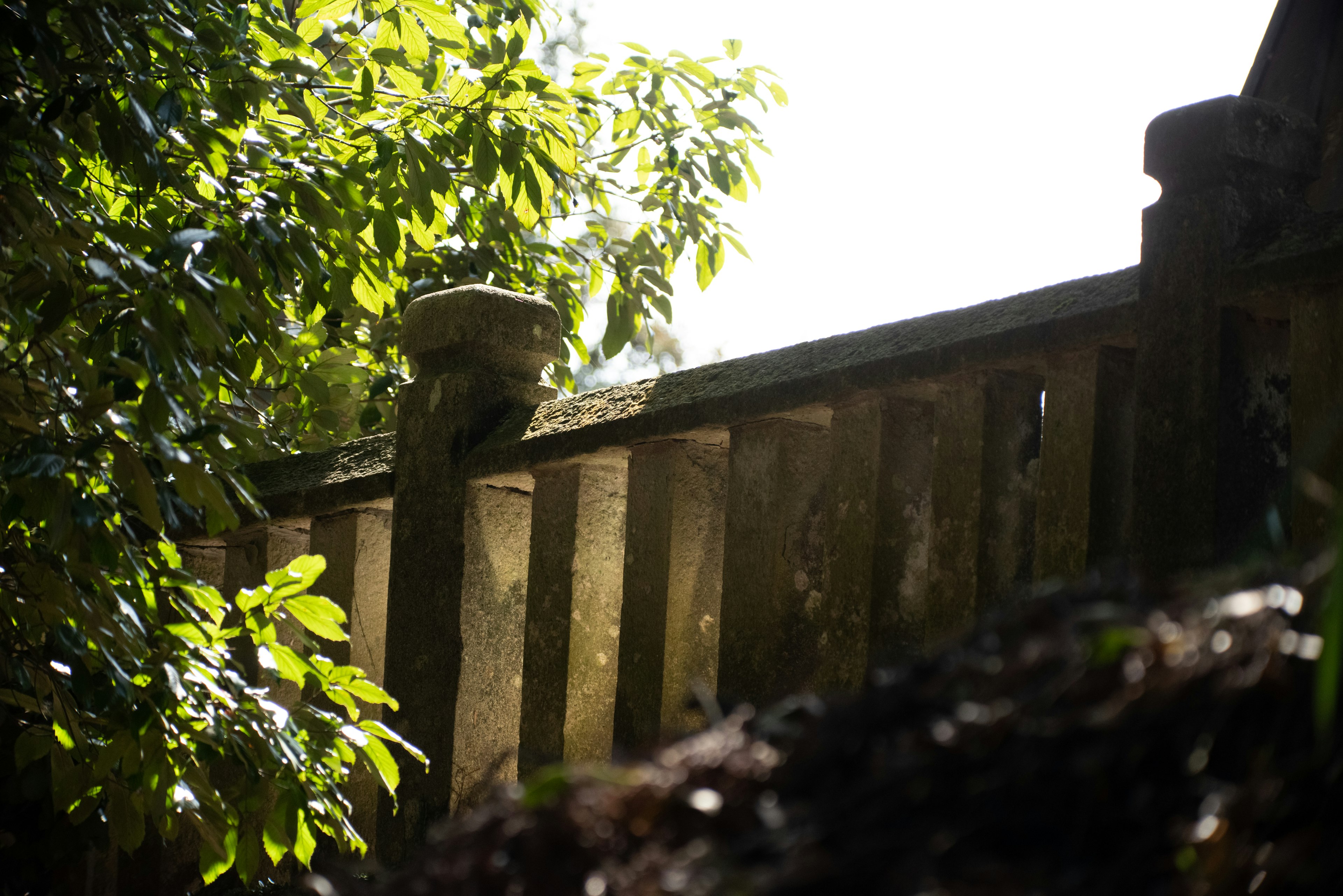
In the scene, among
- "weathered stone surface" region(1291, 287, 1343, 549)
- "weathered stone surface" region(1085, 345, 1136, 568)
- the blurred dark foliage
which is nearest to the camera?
the blurred dark foliage

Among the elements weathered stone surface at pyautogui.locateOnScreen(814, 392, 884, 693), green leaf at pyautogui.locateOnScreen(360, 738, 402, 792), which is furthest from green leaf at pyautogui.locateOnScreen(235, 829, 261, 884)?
weathered stone surface at pyautogui.locateOnScreen(814, 392, 884, 693)

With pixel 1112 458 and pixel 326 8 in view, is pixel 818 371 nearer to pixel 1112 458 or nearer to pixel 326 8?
pixel 1112 458

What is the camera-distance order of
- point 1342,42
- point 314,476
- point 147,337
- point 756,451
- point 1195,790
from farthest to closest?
point 1342,42 < point 314,476 < point 756,451 < point 147,337 < point 1195,790

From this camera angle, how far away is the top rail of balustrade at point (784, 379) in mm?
1870

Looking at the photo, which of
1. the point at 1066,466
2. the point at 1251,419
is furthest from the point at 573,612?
the point at 1251,419

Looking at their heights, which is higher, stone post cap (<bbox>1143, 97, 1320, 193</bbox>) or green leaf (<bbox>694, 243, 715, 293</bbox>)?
green leaf (<bbox>694, 243, 715, 293</bbox>)

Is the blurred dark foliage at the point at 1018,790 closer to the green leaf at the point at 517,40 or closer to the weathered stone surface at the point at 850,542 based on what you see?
the weathered stone surface at the point at 850,542

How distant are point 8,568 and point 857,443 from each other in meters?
1.53

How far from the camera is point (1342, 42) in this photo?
13.2 ft

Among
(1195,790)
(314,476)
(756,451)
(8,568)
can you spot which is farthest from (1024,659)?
(314,476)

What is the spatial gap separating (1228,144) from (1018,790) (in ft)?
4.88

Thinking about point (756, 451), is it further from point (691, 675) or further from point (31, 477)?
point (31, 477)

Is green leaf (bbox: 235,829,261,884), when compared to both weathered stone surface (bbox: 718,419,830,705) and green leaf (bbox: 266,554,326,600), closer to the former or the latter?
green leaf (bbox: 266,554,326,600)

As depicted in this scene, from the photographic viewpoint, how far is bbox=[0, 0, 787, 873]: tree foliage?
5.84 ft
